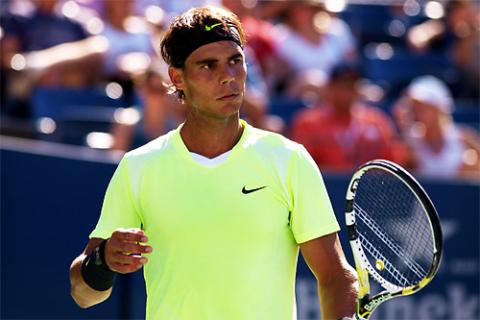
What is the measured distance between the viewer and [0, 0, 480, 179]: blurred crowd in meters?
7.55

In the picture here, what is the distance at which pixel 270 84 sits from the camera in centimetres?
922

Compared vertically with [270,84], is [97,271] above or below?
below

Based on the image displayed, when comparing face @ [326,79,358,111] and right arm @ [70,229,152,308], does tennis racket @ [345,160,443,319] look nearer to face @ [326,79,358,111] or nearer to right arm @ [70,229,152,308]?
right arm @ [70,229,152,308]

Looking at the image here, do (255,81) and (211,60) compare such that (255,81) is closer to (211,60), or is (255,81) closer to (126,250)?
(211,60)

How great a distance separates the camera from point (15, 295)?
21.4 feet

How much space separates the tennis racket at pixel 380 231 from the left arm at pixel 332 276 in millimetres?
50

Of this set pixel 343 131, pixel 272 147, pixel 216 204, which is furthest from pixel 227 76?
pixel 343 131

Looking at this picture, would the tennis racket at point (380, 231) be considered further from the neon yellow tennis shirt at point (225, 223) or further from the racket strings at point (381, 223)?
the neon yellow tennis shirt at point (225, 223)

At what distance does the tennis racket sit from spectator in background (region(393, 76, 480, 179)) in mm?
4031

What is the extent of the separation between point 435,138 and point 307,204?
16.3 feet

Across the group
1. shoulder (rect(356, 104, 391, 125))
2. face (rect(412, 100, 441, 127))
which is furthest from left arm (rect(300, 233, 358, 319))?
face (rect(412, 100, 441, 127))

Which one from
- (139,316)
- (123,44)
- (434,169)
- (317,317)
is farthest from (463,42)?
(139,316)

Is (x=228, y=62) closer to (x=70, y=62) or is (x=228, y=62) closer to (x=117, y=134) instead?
(x=117, y=134)

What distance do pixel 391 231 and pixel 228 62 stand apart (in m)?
0.91
